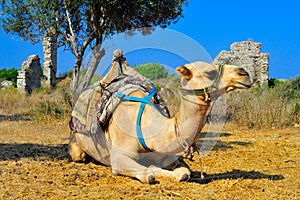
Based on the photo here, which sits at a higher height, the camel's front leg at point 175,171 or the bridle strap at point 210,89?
the bridle strap at point 210,89

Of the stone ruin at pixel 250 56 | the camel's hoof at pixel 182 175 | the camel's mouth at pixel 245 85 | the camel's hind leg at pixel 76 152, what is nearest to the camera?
the camel's mouth at pixel 245 85

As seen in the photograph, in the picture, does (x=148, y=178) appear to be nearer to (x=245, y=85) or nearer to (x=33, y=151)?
(x=245, y=85)

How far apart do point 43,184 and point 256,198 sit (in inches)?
84.4

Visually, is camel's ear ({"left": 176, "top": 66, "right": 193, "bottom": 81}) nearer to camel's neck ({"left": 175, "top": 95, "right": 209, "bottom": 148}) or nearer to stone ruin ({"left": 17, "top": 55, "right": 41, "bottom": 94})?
camel's neck ({"left": 175, "top": 95, "right": 209, "bottom": 148})

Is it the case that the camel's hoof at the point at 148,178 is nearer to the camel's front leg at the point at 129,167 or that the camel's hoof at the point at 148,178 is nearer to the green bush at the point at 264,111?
the camel's front leg at the point at 129,167

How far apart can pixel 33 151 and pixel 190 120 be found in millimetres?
3737

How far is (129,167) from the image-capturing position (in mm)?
4535

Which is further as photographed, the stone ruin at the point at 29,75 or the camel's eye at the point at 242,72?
the stone ruin at the point at 29,75

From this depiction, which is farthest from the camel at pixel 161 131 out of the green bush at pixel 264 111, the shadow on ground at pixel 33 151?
the green bush at pixel 264 111

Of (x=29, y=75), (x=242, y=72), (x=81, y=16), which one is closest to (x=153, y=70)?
(x=242, y=72)

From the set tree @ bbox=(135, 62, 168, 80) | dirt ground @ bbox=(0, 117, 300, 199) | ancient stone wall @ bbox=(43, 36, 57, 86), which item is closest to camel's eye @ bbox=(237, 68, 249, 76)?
tree @ bbox=(135, 62, 168, 80)

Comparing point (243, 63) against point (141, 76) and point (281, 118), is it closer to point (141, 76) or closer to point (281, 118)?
point (281, 118)

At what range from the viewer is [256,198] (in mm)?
3967

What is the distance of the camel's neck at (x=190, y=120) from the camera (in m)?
3.56
